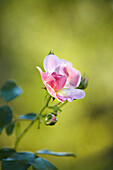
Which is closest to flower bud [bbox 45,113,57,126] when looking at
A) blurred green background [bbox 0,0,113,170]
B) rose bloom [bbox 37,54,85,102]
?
rose bloom [bbox 37,54,85,102]

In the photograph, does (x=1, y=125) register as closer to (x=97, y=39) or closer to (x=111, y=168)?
(x=111, y=168)

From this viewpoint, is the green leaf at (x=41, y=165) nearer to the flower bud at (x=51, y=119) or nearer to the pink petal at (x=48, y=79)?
the flower bud at (x=51, y=119)

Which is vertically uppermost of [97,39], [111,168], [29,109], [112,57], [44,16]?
[44,16]

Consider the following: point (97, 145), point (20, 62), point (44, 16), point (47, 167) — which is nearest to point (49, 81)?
point (47, 167)

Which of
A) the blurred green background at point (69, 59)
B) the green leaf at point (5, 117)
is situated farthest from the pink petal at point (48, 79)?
the blurred green background at point (69, 59)

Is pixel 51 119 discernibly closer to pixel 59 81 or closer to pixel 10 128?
pixel 59 81

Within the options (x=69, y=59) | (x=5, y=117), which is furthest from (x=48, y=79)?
(x=69, y=59)
